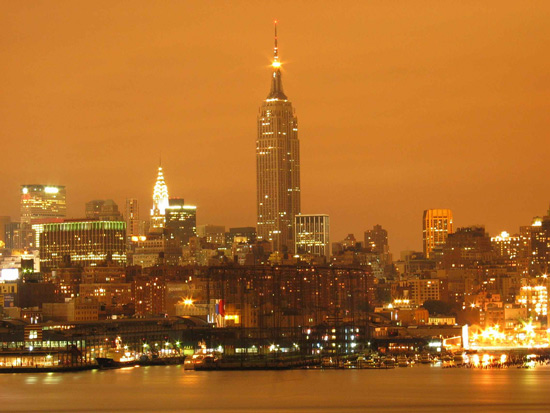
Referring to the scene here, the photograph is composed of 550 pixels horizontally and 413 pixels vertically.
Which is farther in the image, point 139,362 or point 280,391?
point 139,362

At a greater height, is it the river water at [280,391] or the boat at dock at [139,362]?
the boat at dock at [139,362]

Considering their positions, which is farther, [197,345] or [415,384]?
[197,345]

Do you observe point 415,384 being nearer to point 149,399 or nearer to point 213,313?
point 149,399

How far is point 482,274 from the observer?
195 metres

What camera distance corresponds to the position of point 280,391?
77.7 metres

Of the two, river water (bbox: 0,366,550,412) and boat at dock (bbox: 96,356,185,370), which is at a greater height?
boat at dock (bbox: 96,356,185,370)

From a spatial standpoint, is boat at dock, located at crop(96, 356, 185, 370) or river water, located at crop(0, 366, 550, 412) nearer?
river water, located at crop(0, 366, 550, 412)

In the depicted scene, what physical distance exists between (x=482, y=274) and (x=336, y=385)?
11549 centimetres

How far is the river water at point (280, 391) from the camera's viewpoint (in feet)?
230

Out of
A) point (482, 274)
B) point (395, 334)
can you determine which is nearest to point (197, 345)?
point (395, 334)

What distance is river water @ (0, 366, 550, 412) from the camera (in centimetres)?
7012

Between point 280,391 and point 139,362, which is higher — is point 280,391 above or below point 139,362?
below

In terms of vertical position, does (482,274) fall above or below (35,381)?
above

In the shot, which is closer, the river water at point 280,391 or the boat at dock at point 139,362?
the river water at point 280,391
